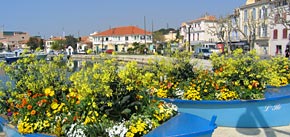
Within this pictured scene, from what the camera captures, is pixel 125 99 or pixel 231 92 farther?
pixel 231 92

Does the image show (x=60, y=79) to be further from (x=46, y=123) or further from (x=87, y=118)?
(x=87, y=118)

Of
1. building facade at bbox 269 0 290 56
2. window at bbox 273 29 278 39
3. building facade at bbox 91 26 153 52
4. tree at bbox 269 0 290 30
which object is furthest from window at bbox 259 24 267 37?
building facade at bbox 91 26 153 52

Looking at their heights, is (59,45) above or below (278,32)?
below

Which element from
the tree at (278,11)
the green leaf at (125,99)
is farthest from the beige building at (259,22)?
the green leaf at (125,99)

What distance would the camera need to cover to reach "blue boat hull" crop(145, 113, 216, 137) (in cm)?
338

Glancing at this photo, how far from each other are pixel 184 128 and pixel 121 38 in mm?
75093

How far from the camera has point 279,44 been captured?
4284cm

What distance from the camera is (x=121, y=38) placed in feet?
255

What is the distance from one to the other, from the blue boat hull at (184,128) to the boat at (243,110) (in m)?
1.90

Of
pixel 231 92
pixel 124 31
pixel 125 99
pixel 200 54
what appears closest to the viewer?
pixel 125 99

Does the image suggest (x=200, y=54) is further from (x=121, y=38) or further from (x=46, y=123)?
(x=121, y=38)

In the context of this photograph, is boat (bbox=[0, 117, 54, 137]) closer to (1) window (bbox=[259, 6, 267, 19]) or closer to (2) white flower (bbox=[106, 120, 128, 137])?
(2) white flower (bbox=[106, 120, 128, 137])

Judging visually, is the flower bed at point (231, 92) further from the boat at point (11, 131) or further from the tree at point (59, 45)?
the tree at point (59, 45)

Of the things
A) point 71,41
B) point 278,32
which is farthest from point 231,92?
point 71,41
